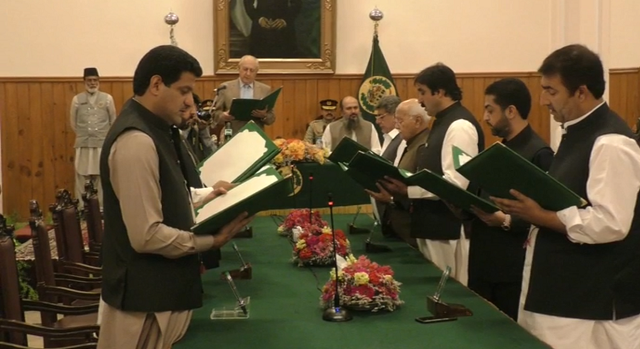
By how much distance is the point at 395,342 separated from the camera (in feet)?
8.25

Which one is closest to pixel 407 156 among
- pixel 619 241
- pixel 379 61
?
pixel 619 241

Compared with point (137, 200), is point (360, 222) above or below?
below

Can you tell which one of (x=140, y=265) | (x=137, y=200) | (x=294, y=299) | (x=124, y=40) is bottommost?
(x=294, y=299)

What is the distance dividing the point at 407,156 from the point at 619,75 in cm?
685

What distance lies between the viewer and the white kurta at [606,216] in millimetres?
2494

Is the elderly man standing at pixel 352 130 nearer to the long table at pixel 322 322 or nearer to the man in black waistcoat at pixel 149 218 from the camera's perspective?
the long table at pixel 322 322

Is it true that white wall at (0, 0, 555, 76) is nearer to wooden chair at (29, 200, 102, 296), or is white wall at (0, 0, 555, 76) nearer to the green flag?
the green flag

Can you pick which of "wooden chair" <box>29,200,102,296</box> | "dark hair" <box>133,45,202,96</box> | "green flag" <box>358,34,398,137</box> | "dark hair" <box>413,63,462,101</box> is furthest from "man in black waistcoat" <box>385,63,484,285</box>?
"green flag" <box>358,34,398,137</box>

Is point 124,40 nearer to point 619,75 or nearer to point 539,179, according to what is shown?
point 619,75

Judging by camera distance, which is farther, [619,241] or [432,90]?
[432,90]

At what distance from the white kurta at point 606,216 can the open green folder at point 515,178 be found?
2.6 inches

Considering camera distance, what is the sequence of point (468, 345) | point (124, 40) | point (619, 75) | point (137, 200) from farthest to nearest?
point (619, 75) < point (124, 40) < point (468, 345) < point (137, 200)

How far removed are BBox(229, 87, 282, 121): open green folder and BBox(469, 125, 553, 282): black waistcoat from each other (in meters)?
3.35

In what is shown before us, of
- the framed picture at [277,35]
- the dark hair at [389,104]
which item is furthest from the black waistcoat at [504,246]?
the framed picture at [277,35]
